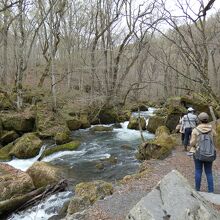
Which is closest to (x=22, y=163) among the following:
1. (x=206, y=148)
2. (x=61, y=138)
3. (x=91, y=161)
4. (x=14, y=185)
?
(x=91, y=161)

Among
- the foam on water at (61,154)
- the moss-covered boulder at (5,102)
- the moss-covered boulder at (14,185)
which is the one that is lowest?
the foam on water at (61,154)

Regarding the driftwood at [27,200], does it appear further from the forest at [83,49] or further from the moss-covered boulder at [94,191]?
the forest at [83,49]

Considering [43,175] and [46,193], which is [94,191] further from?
[43,175]

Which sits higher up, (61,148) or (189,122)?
(189,122)

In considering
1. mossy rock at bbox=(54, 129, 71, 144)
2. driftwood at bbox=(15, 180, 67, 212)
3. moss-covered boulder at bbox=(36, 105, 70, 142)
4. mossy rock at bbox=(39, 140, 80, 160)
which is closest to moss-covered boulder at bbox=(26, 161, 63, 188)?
driftwood at bbox=(15, 180, 67, 212)

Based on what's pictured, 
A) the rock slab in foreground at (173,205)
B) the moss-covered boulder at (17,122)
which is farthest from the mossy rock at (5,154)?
the rock slab in foreground at (173,205)

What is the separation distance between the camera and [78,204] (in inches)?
347

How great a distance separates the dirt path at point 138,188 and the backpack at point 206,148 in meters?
1.60

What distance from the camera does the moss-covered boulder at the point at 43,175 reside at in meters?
11.5

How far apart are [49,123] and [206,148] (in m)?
15.8

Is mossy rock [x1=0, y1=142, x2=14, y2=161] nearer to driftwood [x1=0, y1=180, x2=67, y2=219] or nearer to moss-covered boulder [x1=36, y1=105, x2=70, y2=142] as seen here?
moss-covered boulder [x1=36, y1=105, x2=70, y2=142]

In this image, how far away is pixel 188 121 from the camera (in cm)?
1377

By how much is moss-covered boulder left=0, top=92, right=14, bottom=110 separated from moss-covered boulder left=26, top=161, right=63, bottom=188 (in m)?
11.6

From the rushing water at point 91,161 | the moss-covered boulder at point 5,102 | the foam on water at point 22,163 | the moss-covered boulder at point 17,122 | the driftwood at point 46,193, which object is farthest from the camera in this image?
the moss-covered boulder at point 5,102
